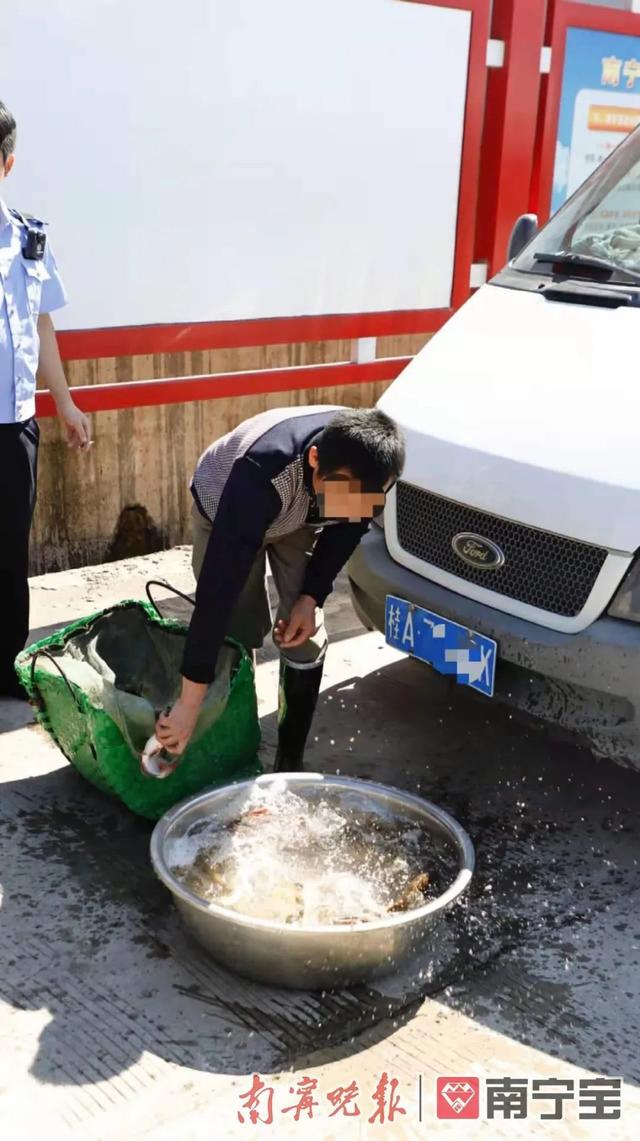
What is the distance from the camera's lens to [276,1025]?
2.73m

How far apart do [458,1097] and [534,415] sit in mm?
1984

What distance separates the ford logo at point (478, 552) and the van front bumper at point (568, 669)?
12 cm

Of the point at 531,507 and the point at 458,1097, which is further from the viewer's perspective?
the point at 531,507

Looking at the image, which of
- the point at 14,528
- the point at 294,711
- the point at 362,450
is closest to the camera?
the point at 362,450

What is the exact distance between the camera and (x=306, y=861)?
3.11 m

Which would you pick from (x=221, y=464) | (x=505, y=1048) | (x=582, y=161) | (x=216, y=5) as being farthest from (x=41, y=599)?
(x=582, y=161)

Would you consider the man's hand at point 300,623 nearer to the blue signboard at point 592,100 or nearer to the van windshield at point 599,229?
the van windshield at point 599,229

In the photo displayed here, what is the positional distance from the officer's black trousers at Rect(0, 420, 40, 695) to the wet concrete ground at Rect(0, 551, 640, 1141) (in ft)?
1.10

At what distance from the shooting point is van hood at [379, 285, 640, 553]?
10.7 feet

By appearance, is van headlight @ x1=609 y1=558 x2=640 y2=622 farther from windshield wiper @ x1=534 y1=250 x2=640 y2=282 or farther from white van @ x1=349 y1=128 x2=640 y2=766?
windshield wiper @ x1=534 y1=250 x2=640 y2=282

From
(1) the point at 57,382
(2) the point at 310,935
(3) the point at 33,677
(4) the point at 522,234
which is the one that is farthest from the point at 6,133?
(2) the point at 310,935

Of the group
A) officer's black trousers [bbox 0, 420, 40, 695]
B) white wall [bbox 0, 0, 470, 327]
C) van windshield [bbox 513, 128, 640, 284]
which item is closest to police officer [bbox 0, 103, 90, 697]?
officer's black trousers [bbox 0, 420, 40, 695]

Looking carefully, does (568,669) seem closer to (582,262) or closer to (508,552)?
(508,552)

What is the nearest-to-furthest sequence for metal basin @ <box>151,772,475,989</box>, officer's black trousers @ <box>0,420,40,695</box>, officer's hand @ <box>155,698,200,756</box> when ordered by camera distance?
metal basin @ <box>151,772,475,989</box>
officer's hand @ <box>155,698,200,756</box>
officer's black trousers @ <box>0,420,40,695</box>
